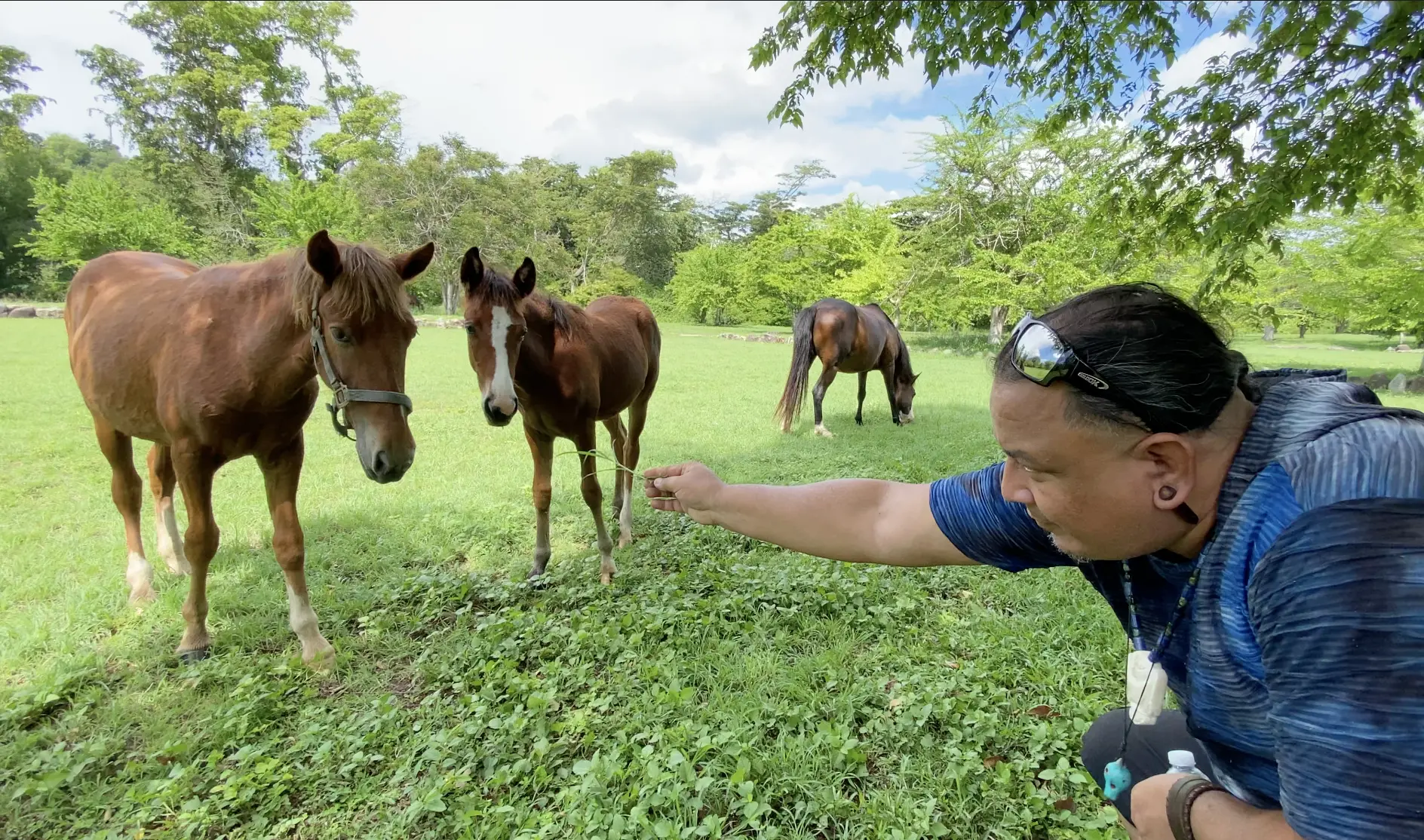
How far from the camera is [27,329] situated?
59.6 ft

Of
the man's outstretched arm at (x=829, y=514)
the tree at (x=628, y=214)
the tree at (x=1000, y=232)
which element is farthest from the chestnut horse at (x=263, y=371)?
the tree at (x=628, y=214)

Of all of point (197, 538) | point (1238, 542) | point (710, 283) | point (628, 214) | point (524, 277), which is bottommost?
point (197, 538)

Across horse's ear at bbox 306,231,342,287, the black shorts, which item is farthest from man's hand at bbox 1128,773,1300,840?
horse's ear at bbox 306,231,342,287

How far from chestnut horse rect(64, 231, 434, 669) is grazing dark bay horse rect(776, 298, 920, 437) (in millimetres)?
6027

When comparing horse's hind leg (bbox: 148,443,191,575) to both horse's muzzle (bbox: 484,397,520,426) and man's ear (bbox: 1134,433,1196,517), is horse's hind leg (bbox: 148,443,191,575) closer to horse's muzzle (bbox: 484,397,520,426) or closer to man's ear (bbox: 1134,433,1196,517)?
horse's muzzle (bbox: 484,397,520,426)

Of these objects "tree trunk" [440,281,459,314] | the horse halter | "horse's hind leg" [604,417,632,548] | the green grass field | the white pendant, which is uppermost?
"tree trunk" [440,281,459,314]

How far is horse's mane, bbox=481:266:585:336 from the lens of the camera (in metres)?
3.42

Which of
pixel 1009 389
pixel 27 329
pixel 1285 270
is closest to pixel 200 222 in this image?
pixel 27 329

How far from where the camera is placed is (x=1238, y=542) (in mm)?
914

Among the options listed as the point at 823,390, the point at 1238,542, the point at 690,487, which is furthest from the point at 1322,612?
the point at 823,390

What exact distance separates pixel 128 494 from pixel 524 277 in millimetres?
2784

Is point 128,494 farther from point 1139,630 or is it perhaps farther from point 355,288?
point 1139,630

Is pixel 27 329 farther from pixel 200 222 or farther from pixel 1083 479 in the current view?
pixel 1083 479

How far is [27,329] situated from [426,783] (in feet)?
83.9
